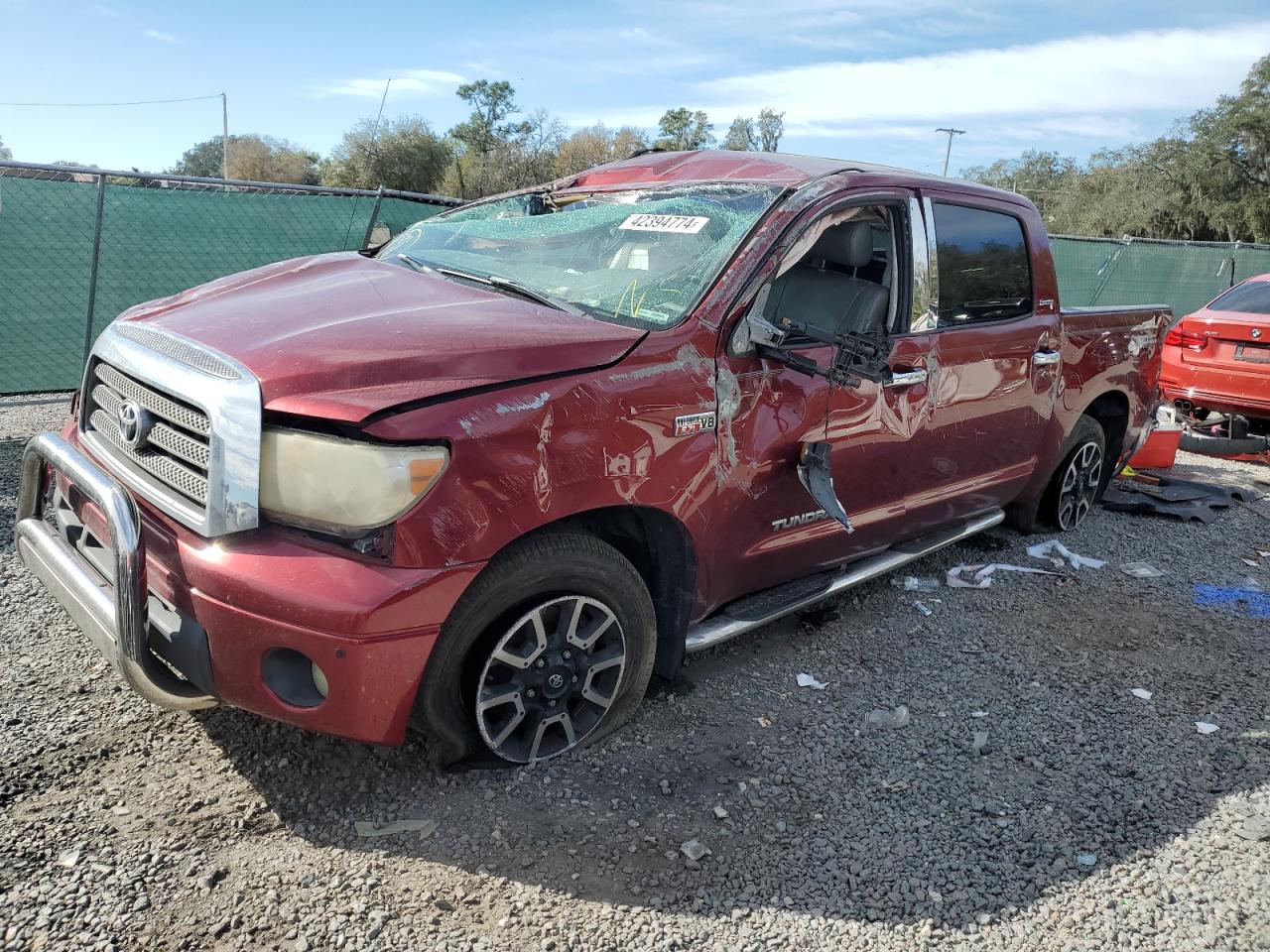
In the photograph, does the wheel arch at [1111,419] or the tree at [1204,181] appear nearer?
the wheel arch at [1111,419]

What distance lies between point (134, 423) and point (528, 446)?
3.86ft

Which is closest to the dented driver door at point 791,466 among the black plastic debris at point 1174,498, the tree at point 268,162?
the black plastic debris at point 1174,498

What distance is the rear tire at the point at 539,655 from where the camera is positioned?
8.37 ft

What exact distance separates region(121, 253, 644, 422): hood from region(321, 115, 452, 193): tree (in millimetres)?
51250

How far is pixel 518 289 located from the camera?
317 centimetres

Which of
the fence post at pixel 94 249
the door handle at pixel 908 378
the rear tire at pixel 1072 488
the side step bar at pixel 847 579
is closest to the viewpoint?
the side step bar at pixel 847 579

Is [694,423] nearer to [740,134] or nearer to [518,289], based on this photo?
[518,289]

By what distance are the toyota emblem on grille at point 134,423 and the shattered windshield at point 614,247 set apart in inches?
47.2

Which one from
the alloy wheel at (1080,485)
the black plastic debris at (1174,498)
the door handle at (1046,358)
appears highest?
the door handle at (1046,358)

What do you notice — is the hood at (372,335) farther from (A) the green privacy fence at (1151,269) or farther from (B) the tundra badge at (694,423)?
(A) the green privacy fence at (1151,269)

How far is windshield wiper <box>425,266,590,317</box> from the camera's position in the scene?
3037mm

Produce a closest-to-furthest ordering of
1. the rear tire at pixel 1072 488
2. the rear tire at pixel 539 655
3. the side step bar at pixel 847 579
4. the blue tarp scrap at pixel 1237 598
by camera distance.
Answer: the rear tire at pixel 539 655 < the side step bar at pixel 847 579 < the blue tarp scrap at pixel 1237 598 < the rear tire at pixel 1072 488

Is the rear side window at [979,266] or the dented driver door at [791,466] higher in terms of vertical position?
the rear side window at [979,266]

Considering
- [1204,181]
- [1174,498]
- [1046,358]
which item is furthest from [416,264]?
[1204,181]
